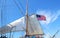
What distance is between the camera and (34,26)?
39.4 metres

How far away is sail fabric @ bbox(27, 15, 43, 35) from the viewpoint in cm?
3894

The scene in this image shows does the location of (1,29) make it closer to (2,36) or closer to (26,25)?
(2,36)

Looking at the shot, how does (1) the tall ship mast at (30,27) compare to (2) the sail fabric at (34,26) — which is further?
(2) the sail fabric at (34,26)

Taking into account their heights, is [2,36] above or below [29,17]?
below

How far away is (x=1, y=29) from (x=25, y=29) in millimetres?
4670

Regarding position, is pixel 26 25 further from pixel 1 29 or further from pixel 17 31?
pixel 1 29

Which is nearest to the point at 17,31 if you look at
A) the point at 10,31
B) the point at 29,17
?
the point at 10,31

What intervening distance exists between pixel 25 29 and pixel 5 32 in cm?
400

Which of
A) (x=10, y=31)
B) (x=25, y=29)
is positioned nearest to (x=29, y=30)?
(x=25, y=29)

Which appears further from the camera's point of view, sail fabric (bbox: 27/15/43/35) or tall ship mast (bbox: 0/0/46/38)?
sail fabric (bbox: 27/15/43/35)

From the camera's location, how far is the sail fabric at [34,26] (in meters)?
38.9

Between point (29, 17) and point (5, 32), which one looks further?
point (29, 17)

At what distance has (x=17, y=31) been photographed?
125ft

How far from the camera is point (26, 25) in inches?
1531
